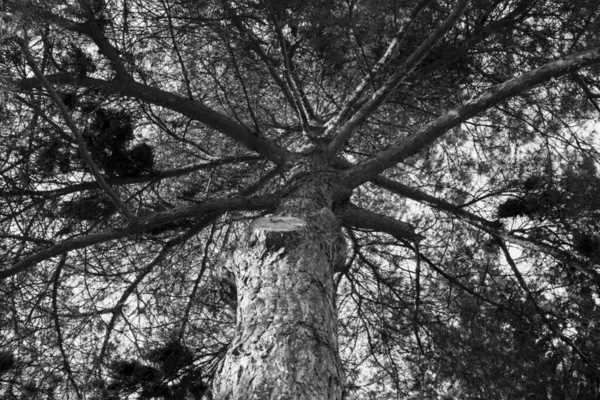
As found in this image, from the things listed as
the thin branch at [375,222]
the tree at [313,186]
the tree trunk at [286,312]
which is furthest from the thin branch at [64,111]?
the thin branch at [375,222]

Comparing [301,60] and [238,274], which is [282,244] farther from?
[301,60]

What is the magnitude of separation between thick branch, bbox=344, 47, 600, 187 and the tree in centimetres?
1

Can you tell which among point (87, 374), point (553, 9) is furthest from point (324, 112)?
point (87, 374)

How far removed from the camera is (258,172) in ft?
17.2

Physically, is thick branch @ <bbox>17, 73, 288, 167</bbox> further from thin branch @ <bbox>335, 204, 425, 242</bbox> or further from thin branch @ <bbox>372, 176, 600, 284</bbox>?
thin branch @ <bbox>372, 176, 600, 284</bbox>

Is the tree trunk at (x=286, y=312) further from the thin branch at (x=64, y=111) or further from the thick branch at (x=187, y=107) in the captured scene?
the thick branch at (x=187, y=107)

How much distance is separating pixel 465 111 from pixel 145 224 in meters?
1.87

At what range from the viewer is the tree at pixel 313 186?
131 inches

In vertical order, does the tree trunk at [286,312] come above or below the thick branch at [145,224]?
below

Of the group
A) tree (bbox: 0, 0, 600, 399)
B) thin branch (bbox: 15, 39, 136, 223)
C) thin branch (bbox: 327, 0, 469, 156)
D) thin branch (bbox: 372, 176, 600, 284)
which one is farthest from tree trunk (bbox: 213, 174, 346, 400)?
thin branch (bbox: 372, 176, 600, 284)

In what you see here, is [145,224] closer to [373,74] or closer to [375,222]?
[375,222]

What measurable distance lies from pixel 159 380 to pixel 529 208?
9.07 ft

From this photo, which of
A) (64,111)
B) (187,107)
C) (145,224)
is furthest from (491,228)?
(64,111)

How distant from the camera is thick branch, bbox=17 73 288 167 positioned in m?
3.57
